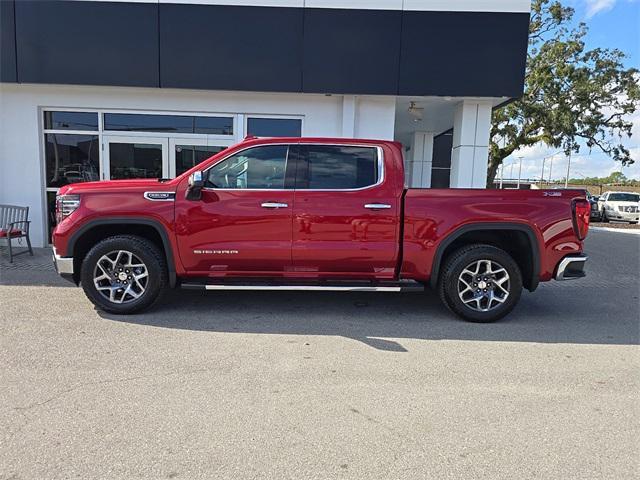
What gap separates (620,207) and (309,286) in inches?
1021

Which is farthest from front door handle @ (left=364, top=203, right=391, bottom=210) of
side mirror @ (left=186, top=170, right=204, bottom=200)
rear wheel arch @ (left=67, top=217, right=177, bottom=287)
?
rear wheel arch @ (left=67, top=217, right=177, bottom=287)

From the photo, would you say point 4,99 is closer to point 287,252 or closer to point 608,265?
point 287,252

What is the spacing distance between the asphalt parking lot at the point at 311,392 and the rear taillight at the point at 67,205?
1.14m

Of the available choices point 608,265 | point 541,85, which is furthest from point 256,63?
point 541,85

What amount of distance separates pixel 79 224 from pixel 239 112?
5.01 metres

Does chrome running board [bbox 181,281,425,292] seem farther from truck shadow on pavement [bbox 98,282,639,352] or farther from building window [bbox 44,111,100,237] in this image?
building window [bbox 44,111,100,237]

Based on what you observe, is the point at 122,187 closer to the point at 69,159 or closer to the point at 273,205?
the point at 273,205

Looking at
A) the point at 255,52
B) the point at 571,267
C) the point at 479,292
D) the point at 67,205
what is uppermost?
the point at 255,52

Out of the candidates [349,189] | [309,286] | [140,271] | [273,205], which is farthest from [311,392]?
[140,271]

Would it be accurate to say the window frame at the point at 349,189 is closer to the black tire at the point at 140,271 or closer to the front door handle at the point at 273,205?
the front door handle at the point at 273,205

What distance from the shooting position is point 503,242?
5.55m

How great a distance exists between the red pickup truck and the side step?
0.01 m

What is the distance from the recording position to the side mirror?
496 cm

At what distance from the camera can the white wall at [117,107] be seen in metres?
9.23
